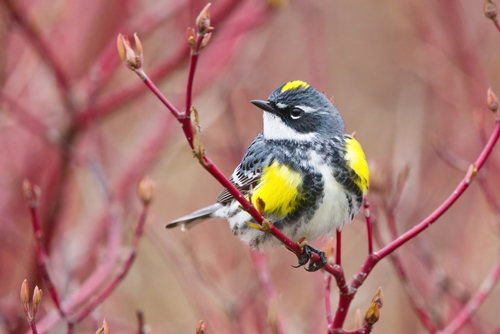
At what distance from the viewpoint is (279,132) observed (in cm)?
338

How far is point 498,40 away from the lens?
5.94m

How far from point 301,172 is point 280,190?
7.6 inches

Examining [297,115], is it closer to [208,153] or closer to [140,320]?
[140,320]

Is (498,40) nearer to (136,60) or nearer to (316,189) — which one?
(316,189)

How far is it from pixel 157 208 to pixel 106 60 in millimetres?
2805

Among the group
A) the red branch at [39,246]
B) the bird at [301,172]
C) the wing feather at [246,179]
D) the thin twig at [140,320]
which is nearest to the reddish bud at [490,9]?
the bird at [301,172]

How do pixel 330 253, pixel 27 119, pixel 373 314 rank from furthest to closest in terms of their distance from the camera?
pixel 27 119
pixel 330 253
pixel 373 314

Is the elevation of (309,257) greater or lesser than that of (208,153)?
greater

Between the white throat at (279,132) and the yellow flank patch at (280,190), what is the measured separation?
316mm

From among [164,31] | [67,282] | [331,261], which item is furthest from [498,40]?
[67,282]

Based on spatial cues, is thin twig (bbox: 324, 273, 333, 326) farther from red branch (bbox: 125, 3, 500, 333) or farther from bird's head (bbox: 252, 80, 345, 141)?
bird's head (bbox: 252, 80, 345, 141)

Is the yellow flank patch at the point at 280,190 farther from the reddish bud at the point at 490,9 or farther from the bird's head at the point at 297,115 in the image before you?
the reddish bud at the point at 490,9

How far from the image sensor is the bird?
302 cm

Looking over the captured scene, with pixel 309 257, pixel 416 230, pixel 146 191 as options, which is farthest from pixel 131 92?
pixel 416 230
